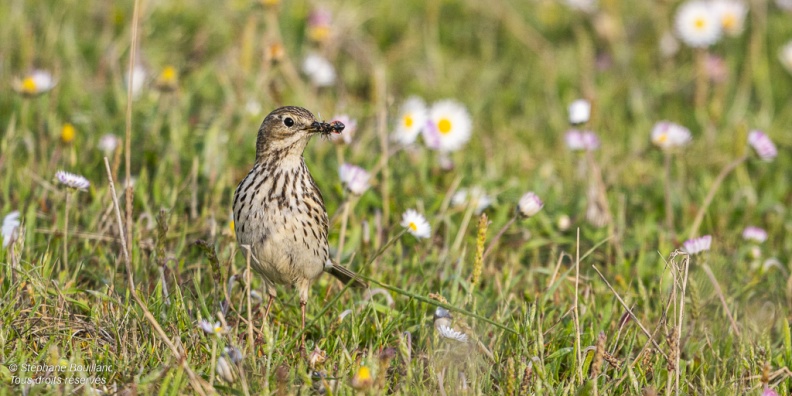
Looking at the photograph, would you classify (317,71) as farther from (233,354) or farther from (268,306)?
(233,354)

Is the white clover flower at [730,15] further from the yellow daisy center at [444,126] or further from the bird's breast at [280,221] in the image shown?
the bird's breast at [280,221]

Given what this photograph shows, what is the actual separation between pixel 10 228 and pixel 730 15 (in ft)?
19.8

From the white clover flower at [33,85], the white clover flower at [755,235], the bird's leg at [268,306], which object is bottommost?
the bird's leg at [268,306]

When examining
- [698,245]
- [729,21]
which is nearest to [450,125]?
[698,245]

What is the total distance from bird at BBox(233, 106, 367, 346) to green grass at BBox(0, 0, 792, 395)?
21 centimetres

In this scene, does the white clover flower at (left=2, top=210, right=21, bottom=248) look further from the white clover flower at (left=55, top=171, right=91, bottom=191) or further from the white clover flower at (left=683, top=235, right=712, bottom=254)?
the white clover flower at (left=683, top=235, right=712, bottom=254)

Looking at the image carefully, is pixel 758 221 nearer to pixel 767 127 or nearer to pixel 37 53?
pixel 767 127

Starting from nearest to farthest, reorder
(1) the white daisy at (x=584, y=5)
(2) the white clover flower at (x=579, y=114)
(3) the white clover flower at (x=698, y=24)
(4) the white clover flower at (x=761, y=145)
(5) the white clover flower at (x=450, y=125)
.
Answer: (2) the white clover flower at (x=579, y=114)
(4) the white clover flower at (x=761, y=145)
(5) the white clover flower at (x=450, y=125)
(3) the white clover flower at (x=698, y=24)
(1) the white daisy at (x=584, y=5)

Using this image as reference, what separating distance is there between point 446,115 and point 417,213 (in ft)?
4.50

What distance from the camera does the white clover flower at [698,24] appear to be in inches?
328

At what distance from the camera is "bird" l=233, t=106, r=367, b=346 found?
183 inches

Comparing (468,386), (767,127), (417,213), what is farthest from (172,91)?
(767,127)

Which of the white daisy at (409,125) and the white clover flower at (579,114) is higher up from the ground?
the white clover flower at (579,114)

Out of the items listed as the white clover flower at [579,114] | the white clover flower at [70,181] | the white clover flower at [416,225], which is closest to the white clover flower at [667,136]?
the white clover flower at [579,114]
